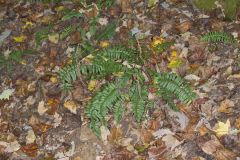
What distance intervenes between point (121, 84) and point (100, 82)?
0.47m

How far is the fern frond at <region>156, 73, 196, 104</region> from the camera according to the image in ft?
16.2

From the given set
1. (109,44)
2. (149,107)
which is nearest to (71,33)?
(109,44)

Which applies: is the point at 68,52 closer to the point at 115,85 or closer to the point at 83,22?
the point at 83,22

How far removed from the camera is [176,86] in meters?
5.00

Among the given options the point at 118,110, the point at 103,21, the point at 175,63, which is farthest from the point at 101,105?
the point at 103,21

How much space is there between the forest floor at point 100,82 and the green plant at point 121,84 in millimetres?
142

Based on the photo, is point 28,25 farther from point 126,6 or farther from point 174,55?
point 174,55

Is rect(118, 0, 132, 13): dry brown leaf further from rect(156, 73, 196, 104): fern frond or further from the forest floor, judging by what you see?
rect(156, 73, 196, 104): fern frond

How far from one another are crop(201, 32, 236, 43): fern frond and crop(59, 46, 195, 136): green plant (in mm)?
788

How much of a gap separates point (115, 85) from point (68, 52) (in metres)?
1.33

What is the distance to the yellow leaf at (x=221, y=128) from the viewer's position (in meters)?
4.61

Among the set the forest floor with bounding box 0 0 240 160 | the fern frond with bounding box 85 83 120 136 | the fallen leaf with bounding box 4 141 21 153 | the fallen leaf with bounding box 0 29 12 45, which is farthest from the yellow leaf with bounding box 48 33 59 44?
the fallen leaf with bounding box 4 141 21 153

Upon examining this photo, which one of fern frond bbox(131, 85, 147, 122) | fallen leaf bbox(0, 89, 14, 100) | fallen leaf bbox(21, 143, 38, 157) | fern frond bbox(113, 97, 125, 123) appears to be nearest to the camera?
fern frond bbox(131, 85, 147, 122)

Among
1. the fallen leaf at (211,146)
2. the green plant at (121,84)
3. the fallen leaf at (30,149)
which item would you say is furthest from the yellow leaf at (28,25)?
the fallen leaf at (211,146)
